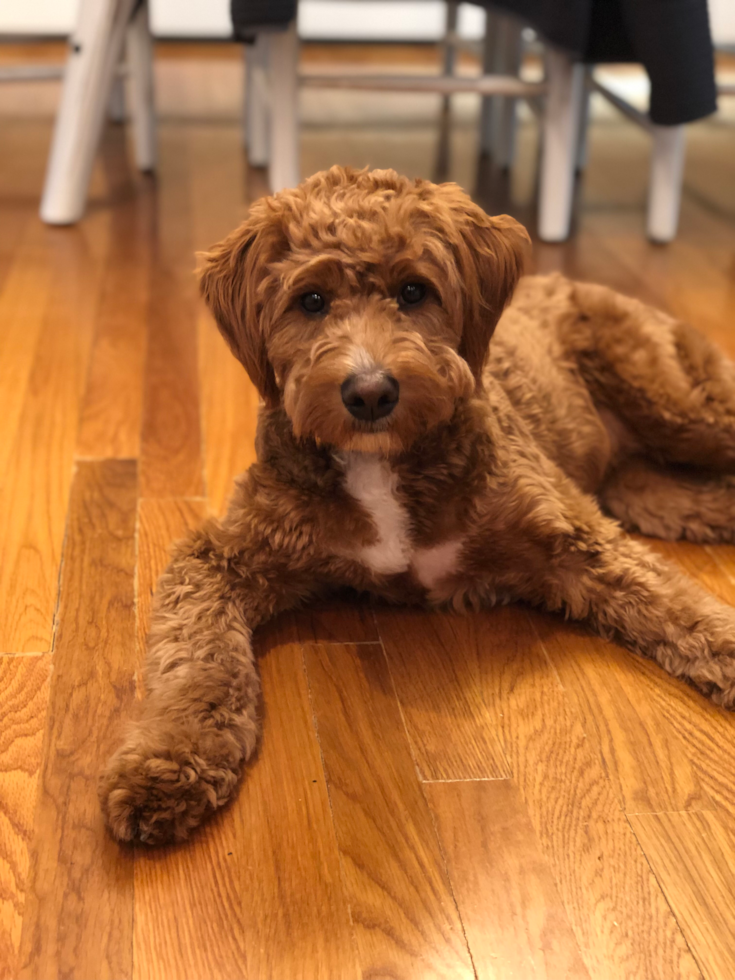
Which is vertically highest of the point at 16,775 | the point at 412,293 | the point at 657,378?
the point at 412,293

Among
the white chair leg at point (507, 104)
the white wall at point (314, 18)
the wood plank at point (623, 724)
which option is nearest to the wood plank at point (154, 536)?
the wood plank at point (623, 724)

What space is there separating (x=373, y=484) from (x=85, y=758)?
25.1 inches

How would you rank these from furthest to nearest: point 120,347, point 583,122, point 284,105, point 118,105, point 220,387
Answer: point 118,105, point 583,122, point 284,105, point 120,347, point 220,387

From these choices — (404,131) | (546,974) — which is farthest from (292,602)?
(404,131)

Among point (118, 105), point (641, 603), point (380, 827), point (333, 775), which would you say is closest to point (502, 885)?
point (380, 827)

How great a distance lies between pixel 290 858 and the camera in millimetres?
1481

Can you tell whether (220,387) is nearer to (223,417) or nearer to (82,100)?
(223,417)

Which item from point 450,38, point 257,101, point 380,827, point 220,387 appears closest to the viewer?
point 380,827

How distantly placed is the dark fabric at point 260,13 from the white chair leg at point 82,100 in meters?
0.70

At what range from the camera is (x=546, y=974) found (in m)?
1.32

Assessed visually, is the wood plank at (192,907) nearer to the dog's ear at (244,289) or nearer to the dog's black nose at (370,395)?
the dog's black nose at (370,395)

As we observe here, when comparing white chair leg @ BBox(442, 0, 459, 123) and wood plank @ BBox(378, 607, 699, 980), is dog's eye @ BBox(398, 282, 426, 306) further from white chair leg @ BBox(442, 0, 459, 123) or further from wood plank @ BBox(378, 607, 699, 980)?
white chair leg @ BBox(442, 0, 459, 123)

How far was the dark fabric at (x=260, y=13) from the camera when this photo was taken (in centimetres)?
336

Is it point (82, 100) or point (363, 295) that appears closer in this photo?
point (363, 295)
